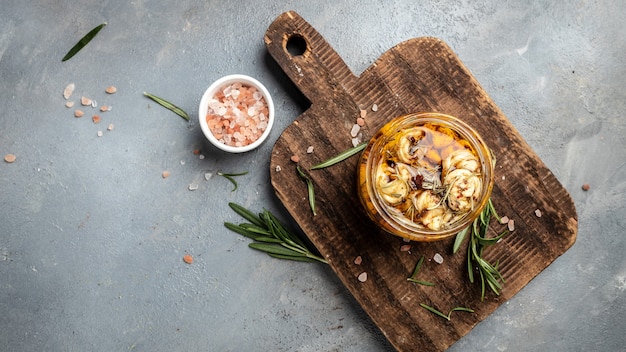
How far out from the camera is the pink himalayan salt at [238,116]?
6.12 ft

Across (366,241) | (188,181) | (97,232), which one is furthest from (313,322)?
(97,232)

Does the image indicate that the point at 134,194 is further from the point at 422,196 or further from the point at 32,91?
the point at 422,196

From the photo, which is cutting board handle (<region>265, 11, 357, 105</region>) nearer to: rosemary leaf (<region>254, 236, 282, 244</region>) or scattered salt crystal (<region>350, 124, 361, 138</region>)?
scattered salt crystal (<region>350, 124, 361, 138</region>)

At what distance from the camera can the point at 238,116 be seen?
1862 millimetres

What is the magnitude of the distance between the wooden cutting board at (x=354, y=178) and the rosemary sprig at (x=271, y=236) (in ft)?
0.28

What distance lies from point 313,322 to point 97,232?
825mm

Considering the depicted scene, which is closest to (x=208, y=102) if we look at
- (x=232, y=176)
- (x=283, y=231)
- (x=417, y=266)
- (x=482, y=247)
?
(x=232, y=176)

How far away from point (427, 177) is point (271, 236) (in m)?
0.62

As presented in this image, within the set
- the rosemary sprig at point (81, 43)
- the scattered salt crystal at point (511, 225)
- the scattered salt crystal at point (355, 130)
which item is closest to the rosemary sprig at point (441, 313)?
the scattered salt crystal at point (511, 225)

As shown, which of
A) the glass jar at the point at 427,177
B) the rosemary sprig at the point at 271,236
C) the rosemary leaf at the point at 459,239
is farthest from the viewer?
the rosemary sprig at the point at 271,236

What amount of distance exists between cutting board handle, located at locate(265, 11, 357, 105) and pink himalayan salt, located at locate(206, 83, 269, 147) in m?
0.14

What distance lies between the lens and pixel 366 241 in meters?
1.83

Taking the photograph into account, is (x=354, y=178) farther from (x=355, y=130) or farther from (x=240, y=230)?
(x=240, y=230)

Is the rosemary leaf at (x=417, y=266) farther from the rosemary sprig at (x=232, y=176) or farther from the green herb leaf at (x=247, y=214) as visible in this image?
the rosemary sprig at (x=232, y=176)
